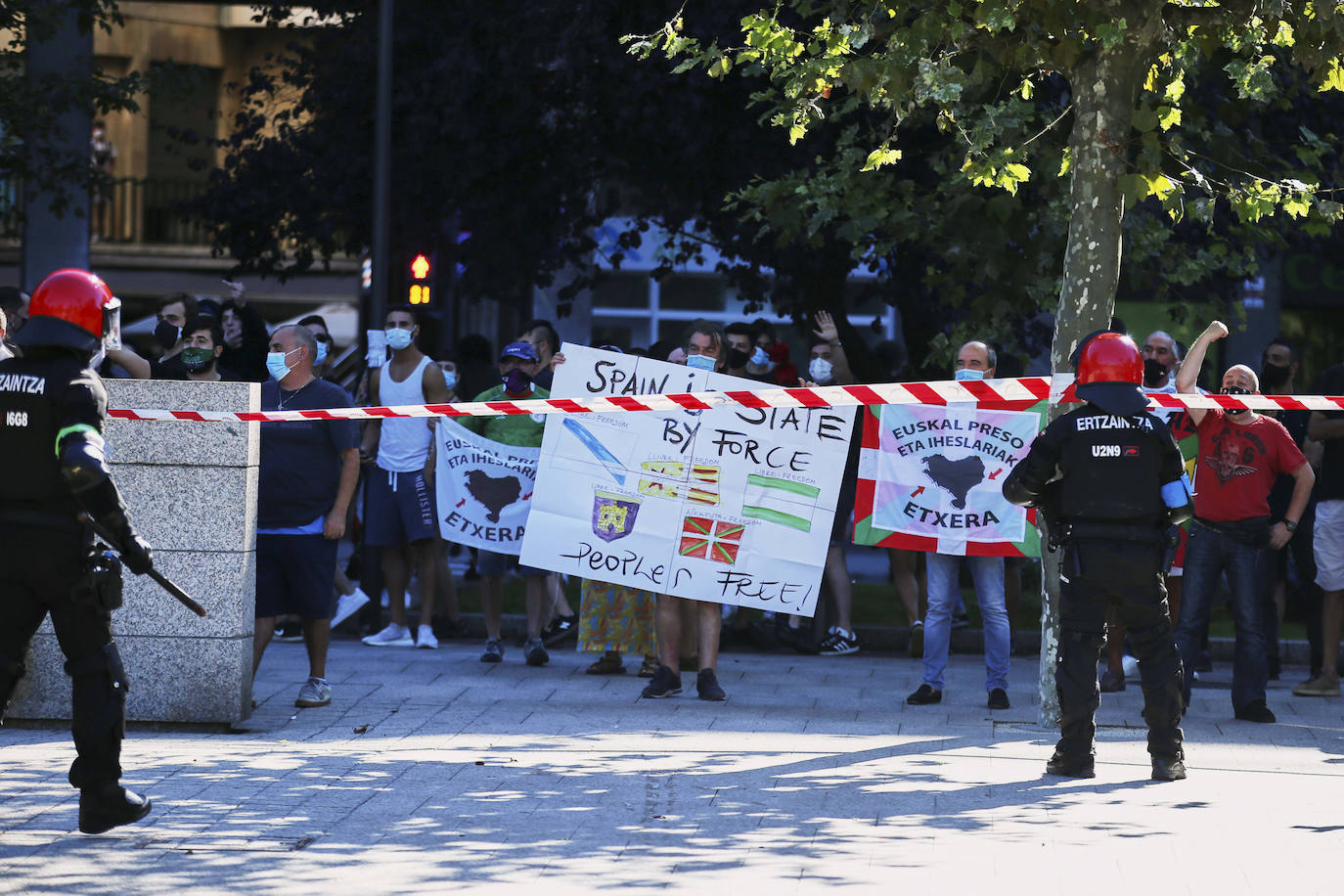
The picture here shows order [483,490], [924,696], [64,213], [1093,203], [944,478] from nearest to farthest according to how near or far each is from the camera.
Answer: [1093,203]
[924,696]
[944,478]
[483,490]
[64,213]

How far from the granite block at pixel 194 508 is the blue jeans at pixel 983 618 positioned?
3708 mm

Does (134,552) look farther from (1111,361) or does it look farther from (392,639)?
(392,639)

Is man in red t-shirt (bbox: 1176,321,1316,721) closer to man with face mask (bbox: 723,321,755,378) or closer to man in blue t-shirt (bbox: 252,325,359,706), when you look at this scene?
man with face mask (bbox: 723,321,755,378)

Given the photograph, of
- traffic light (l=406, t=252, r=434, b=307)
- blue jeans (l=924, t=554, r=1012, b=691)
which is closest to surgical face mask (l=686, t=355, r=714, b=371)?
blue jeans (l=924, t=554, r=1012, b=691)

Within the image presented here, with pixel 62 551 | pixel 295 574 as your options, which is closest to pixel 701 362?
pixel 295 574

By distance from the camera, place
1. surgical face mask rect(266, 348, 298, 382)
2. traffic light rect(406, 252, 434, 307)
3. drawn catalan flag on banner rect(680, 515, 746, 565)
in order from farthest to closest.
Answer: traffic light rect(406, 252, 434, 307), drawn catalan flag on banner rect(680, 515, 746, 565), surgical face mask rect(266, 348, 298, 382)

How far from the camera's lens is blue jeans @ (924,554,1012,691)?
9.59m

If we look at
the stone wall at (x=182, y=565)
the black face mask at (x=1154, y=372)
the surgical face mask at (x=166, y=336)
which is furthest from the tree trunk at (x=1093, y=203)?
the surgical face mask at (x=166, y=336)

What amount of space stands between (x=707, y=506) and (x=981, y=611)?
1.60m

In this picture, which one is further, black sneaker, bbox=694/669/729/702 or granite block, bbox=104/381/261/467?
black sneaker, bbox=694/669/729/702

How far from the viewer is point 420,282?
13.4 metres

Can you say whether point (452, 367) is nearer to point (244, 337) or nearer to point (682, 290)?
point (244, 337)

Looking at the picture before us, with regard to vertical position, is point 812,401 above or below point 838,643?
above

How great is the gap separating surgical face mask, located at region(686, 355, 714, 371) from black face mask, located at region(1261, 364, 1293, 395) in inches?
145
